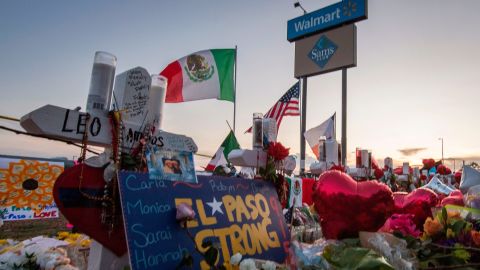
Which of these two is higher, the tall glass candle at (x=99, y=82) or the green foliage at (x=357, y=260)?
the tall glass candle at (x=99, y=82)

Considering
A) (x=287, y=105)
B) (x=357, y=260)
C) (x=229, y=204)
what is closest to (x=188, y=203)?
(x=229, y=204)

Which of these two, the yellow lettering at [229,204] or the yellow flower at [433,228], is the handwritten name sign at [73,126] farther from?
the yellow flower at [433,228]

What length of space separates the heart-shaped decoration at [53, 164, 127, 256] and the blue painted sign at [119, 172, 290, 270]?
180 millimetres

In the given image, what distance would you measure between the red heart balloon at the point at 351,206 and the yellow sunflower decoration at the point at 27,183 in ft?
28.4

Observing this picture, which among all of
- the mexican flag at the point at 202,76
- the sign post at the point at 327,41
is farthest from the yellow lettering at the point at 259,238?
the sign post at the point at 327,41

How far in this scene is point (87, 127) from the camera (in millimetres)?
1960

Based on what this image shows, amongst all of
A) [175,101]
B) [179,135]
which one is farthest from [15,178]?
[179,135]

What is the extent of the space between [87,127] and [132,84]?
16.9 inches

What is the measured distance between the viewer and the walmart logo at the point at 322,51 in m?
16.8

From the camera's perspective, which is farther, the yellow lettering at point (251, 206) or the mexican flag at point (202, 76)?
the mexican flag at point (202, 76)

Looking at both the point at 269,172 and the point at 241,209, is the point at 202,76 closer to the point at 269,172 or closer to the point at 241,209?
the point at 269,172

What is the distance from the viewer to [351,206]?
2.00 metres

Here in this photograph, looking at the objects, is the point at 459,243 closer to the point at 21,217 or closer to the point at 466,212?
the point at 466,212

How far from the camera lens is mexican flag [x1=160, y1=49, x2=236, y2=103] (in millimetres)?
7805
